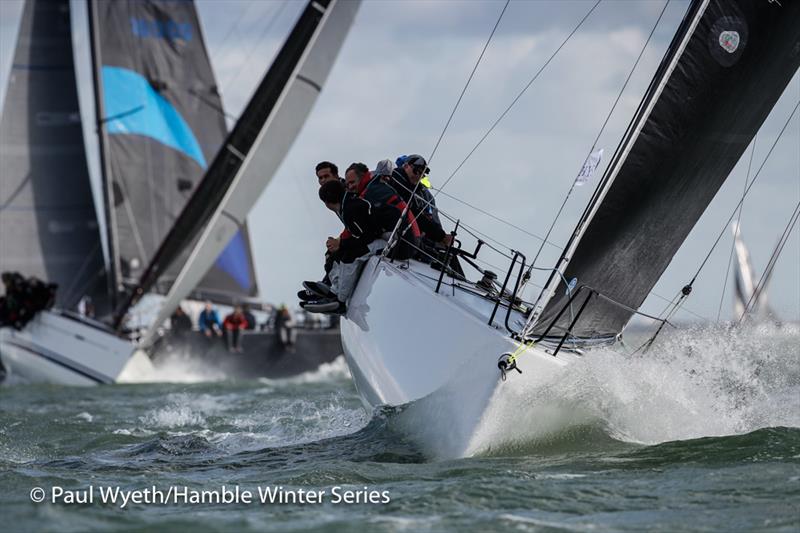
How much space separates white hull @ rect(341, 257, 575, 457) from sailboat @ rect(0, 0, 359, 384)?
293 inches

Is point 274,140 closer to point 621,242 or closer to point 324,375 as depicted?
point 324,375

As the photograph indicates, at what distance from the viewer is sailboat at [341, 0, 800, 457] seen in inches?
244

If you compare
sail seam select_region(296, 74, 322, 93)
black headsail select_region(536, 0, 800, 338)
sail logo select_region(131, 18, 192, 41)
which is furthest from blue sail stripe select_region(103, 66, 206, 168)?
black headsail select_region(536, 0, 800, 338)

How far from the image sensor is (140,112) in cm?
2097

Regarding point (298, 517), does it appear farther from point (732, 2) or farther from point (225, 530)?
point (732, 2)

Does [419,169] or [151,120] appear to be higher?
[419,169]

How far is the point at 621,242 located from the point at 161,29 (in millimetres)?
16367

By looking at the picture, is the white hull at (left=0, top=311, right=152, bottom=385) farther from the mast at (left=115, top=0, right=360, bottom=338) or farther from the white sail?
the white sail

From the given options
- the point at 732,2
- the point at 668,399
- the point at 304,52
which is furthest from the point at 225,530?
the point at 304,52

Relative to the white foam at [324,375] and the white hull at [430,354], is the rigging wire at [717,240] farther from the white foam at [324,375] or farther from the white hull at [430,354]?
the white foam at [324,375]

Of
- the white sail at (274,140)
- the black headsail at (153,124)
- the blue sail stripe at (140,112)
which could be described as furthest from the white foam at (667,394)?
the blue sail stripe at (140,112)

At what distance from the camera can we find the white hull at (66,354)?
1695 cm

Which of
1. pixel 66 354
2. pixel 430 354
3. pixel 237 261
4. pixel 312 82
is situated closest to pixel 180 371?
pixel 66 354

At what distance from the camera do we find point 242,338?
18516 millimetres
